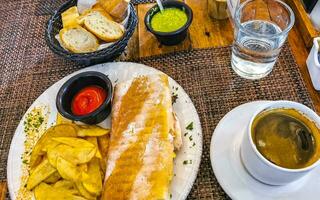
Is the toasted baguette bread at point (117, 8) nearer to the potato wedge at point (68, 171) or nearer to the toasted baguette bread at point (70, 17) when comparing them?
the toasted baguette bread at point (70, 17)

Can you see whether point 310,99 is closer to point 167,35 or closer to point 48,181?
point 167,35

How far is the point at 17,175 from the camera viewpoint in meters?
1.01

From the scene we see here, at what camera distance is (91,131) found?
1.04 metres

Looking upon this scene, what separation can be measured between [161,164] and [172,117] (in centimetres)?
17

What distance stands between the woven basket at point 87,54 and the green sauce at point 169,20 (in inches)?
3.6

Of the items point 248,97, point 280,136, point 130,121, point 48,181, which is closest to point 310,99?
point 248,97

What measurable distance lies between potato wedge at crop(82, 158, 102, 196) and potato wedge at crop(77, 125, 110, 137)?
0.09 metres

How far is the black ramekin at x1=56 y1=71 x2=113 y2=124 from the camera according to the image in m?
1.05

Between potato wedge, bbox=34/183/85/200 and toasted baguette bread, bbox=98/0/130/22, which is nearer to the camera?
potato wedge, bbox=34/183/85/200

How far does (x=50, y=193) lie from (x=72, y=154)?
12cm

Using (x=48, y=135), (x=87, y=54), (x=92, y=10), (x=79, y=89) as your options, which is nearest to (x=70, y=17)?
(x=92, y=10)

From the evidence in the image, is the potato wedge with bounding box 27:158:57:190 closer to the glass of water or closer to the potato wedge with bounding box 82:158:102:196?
the potato wedge with bounding box 82:158:102:196

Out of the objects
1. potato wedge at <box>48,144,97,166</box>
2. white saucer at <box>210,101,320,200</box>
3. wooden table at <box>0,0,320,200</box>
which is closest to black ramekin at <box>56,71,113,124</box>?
potato wedge at <box>48,144,97,166</box>

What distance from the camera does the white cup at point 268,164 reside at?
748 millimetres
